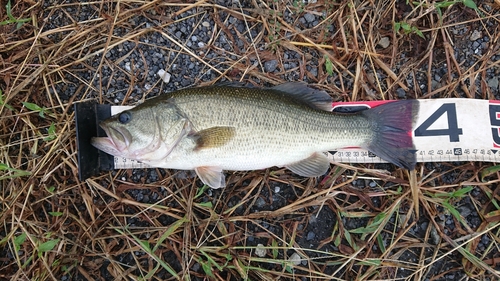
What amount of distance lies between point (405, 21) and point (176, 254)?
Result: 3059 millimetres

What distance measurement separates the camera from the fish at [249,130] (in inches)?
116

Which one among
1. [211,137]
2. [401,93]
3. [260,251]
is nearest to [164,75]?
[211,137]

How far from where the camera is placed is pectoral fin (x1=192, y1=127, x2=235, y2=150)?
292cm

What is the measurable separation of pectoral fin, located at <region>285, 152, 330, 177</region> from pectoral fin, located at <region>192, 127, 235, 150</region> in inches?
26.2

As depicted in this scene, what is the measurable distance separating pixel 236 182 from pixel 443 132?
1.94 meters

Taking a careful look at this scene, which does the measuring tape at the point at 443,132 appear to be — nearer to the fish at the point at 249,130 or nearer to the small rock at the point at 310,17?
the fish at the point at 249,130

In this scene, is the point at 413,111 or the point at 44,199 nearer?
the point at 413,111

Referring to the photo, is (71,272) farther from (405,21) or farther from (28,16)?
(405,21)

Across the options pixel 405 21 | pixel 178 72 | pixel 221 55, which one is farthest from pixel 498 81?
pixel 178 72

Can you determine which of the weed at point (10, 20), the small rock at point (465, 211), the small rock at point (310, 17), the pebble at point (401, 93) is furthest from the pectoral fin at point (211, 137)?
the small rock at point (465, 211)

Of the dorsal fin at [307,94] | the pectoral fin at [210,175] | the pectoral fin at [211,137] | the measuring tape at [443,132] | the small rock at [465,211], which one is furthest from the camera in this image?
the small rock at [465,211]

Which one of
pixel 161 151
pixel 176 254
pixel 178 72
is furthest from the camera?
pixel 178 72

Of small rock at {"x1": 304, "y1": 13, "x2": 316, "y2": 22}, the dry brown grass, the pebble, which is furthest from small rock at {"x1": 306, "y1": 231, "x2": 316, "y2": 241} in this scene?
small rock at {"x1": 304, "y1": 13, "x2": 316, "y2": 22}

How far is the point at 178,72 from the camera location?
3.59 m
